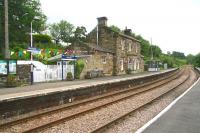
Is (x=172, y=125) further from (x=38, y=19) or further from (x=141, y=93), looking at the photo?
(x=38, y=19)

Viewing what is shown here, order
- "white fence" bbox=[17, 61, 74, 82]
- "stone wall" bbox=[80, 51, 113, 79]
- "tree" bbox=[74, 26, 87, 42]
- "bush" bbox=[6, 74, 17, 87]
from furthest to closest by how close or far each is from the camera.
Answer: "tree" bbox=[74, 26, 87, 42]
"stone wall" bbox=[80, 51, 113, 79]
"white fence" bbox=[17, 61, 74, 82]
"bush" bbox=[6, 74, 17, 87]

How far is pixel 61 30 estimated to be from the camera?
112 m

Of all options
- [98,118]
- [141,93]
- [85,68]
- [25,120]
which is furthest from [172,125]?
[85,68]

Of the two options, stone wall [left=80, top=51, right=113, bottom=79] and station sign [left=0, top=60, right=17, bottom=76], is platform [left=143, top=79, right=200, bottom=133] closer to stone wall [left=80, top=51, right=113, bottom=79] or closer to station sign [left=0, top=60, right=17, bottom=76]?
station sign [left=0, top=60, right=17, bottom=76]

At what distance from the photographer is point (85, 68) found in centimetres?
3925

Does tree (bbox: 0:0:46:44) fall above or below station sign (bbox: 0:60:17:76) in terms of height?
above

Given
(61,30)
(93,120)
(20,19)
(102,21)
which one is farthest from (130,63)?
(61,30)

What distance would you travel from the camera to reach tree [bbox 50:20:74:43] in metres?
110

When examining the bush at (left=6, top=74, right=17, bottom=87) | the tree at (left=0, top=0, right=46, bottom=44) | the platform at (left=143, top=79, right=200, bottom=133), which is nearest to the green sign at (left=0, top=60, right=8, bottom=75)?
the bush at (left=6, top=74, right=17, bottom=87)

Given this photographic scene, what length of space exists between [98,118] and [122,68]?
135 feet

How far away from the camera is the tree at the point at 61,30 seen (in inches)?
4332

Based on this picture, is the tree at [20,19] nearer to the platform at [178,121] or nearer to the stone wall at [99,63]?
the stone wall at [99,63]

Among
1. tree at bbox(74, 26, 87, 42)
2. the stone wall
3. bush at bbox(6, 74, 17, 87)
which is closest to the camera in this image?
bush at bbox(6, 74, 17, 87)

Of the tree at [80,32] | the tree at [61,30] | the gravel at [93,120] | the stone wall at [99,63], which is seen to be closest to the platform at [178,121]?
the gravel at [93,120]
